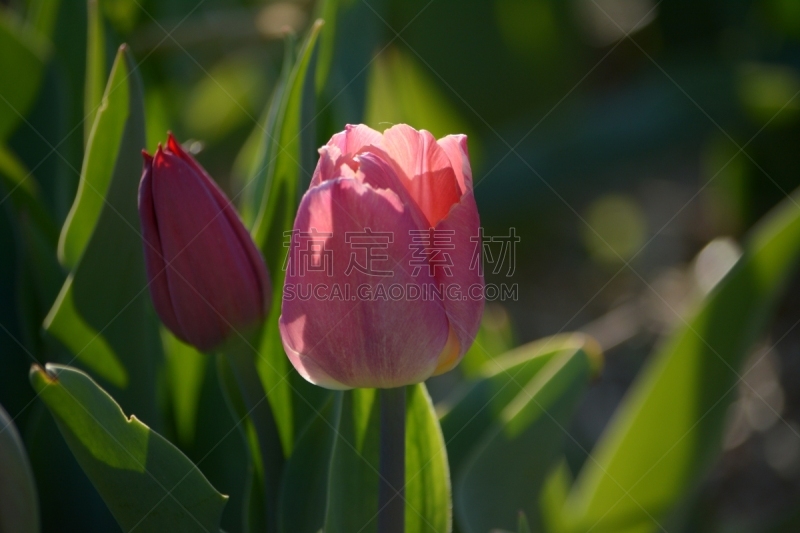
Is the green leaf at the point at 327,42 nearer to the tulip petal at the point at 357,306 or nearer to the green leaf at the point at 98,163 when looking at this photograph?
→ the green leaf at the point at 98,163

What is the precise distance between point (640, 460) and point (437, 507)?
0.89 feet

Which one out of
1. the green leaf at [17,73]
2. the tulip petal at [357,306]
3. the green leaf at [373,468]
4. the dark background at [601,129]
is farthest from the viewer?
the dark background at [601,129]

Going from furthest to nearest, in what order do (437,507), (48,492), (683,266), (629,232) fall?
1. (629,232)
2. (683,266)
3. (48,492)
4. (437,507)

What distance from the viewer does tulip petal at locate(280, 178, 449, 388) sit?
35cm

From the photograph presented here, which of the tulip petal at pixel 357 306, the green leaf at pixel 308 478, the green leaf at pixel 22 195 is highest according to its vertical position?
the green leaf at pixel 22 195

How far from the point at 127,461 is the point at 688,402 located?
0.45 metres

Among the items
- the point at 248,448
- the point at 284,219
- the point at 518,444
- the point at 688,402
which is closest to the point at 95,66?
the point at 284,219

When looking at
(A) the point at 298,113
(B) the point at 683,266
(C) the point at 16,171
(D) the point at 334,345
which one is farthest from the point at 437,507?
(B) the point at 683,266

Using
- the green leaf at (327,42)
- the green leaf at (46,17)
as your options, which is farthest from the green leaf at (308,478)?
the green leaf at (46,17)

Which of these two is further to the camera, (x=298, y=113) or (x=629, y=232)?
(x=629, y=232)

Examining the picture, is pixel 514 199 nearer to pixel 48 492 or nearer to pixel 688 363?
pixel 688 363

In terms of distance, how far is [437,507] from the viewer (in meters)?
0.47

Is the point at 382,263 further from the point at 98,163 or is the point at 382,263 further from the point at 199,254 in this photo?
the point at 98,163

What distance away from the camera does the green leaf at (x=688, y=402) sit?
24.8 inches
